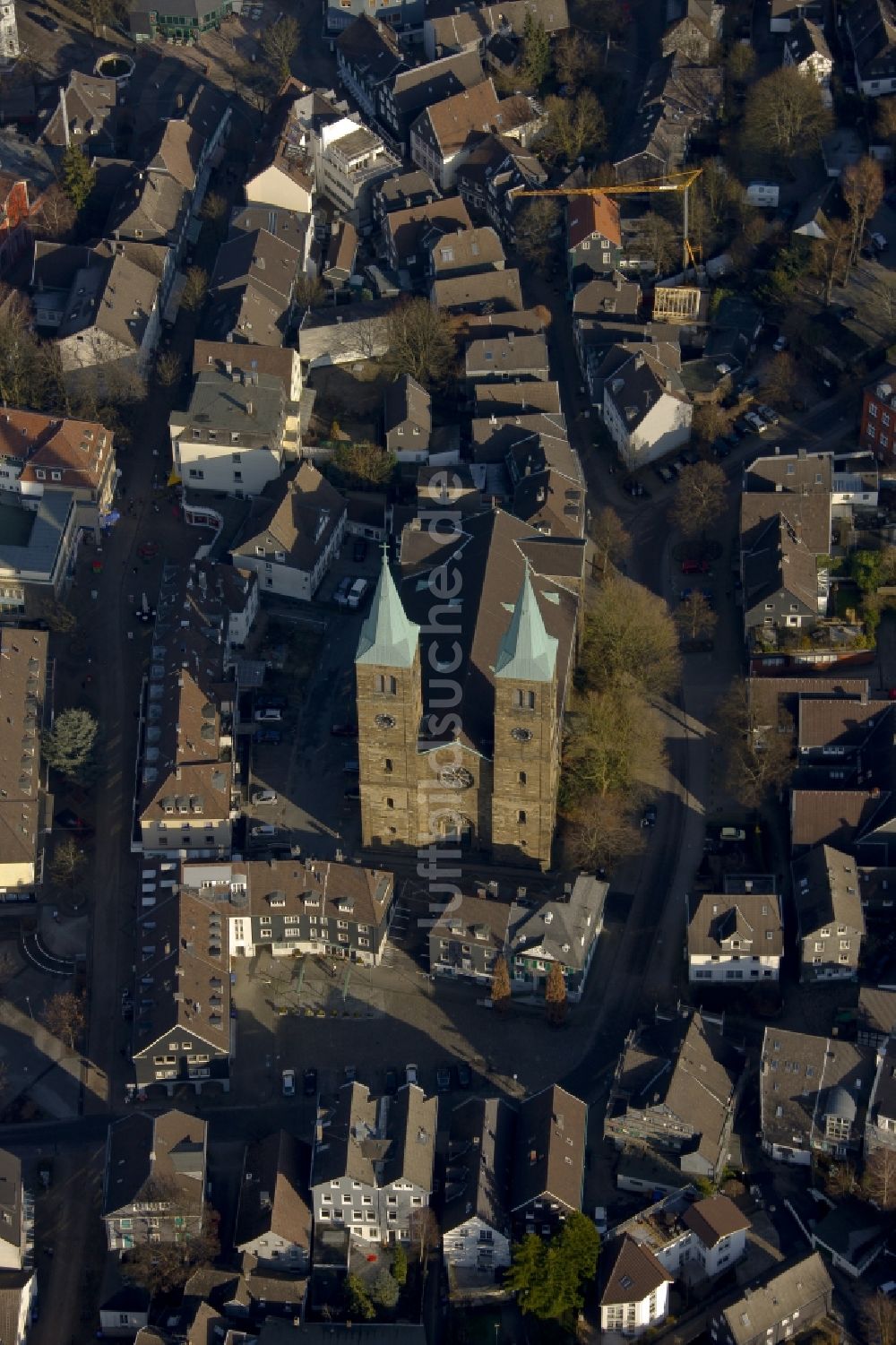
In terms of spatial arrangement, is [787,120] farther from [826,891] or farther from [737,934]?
[737,934]

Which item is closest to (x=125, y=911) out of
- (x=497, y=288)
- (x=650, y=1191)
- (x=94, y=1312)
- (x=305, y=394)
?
(x=94, y=1312)

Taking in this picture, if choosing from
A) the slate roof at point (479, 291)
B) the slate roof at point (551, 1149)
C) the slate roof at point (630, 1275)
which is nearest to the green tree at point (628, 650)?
the slate roof at point (551, 1149)

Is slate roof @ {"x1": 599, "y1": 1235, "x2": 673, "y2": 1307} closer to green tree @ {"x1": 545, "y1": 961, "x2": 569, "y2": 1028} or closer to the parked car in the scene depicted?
green tree @ {"x1": 545, "y1": 961, "x2": 569, "y2": 1028}

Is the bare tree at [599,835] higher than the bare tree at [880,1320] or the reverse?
higher

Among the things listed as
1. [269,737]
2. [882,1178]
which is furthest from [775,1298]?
[269,737]

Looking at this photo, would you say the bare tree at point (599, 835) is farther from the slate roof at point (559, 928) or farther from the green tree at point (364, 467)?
the green tree at point (364, 467)

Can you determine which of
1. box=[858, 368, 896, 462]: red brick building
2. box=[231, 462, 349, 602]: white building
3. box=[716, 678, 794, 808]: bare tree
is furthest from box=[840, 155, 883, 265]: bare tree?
box=[231, 462, 349, 602]: white building
